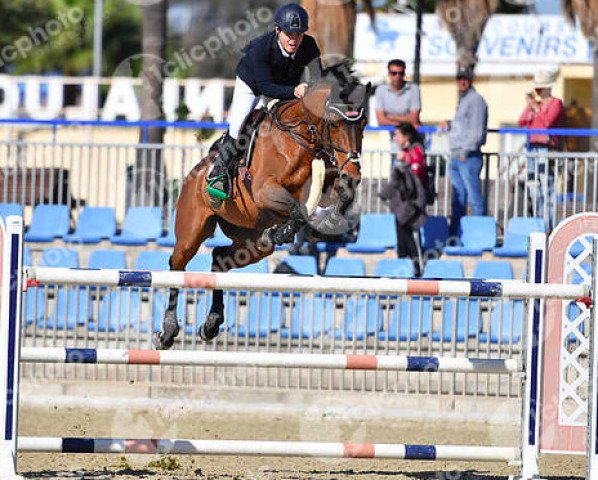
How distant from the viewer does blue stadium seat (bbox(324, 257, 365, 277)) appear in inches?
468

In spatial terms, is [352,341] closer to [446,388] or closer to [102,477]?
[446,388]

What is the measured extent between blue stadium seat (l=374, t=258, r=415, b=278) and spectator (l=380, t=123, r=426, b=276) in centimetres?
56

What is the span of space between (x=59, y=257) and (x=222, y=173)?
436 centimetres

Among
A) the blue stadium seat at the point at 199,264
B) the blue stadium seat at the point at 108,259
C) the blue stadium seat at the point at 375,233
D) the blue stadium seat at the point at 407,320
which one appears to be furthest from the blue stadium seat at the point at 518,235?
the blue stadium seat at the point at 108,259

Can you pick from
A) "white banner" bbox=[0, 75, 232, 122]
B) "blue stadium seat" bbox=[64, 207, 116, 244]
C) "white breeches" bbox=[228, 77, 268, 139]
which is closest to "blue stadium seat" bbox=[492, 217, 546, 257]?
"blue stadium seat" bbox=[64, 207, 116, 244]

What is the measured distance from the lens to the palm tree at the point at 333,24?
16.0 meters

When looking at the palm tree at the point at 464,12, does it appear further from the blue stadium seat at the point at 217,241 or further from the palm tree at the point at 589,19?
the blue stadium seat at the point at 217,241

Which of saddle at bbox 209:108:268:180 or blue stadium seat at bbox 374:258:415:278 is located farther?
blue stadium seat at bbox 374:258:415:278

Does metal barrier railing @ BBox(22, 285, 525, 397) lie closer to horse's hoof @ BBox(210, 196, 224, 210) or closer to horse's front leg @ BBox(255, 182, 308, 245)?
horse's hoof @ BBox(210, 196, 224, 210)

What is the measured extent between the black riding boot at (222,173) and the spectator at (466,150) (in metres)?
4.69

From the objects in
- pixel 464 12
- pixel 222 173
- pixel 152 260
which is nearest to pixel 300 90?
pixel 222 173

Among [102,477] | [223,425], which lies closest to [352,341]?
[223,425]

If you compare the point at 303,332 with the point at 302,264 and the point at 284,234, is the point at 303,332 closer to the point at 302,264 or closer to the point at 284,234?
the point at 302,264

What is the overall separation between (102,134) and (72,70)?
60.1 feet
